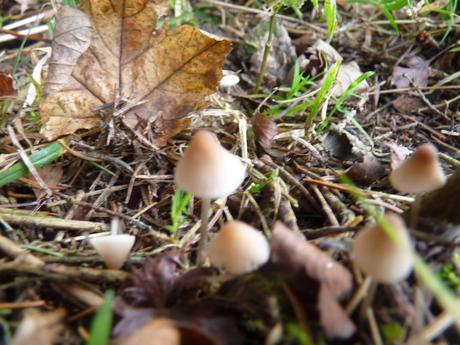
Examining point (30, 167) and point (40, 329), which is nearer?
point (40, 329)

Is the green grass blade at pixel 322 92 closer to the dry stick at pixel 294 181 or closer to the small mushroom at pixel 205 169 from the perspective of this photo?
the dry stick at pixel 294 181

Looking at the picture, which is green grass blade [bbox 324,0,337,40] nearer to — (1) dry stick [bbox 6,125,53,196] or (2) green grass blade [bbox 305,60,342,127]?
(2) green grass blade [bbox 305,60,342,127]

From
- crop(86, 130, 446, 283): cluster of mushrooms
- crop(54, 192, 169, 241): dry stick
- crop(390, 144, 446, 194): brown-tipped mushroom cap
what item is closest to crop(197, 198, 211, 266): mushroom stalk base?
crop(86, 130, 446, 283): cluster of mushrooms

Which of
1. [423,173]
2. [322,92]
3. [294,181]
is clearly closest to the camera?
[423,173]

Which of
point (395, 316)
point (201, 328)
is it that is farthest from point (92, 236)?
point (395, 316)

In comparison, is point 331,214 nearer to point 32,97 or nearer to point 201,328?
point 201,328

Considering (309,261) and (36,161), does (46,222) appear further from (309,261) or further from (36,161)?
(309,261)

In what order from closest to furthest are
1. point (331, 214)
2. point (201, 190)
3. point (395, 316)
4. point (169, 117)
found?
1. point (395, 316)
2. point (201, 190)
3. point (331, 214)
4. point (169, 117)

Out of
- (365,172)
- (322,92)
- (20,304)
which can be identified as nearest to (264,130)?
(322,92)
